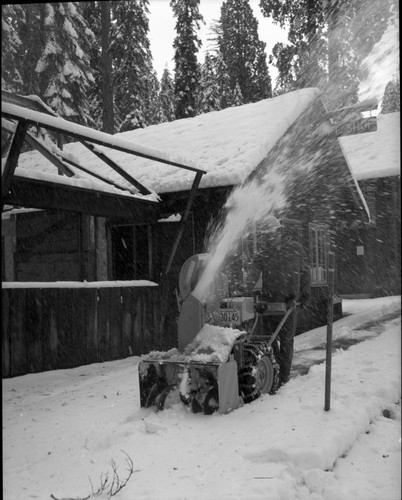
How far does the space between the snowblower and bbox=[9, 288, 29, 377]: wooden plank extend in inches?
104

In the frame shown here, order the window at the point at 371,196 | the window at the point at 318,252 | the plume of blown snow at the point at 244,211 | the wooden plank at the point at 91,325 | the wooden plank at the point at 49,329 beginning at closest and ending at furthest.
Result: the wooden plank at the point at 49,329, the wooden plank at the point at 91,325, the plume of blown snow at the point at 244,211, the window at the point at 318,252, the window at the point at 371,196

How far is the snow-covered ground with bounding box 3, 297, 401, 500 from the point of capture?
11.1 feet

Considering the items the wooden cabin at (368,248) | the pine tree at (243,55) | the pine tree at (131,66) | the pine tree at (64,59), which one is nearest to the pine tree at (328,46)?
the pine tree at (243,55)

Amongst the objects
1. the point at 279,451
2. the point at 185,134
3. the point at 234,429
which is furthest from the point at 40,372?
the point at 185,134

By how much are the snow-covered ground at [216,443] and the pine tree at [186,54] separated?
2296mm

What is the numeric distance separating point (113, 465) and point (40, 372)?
13.6 ft

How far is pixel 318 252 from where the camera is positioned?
547 inches

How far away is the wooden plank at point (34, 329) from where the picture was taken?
23.9ft

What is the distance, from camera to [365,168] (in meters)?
18.4

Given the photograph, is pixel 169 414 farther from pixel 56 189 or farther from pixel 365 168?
pixel 365 168

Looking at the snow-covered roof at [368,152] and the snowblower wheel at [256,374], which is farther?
the snow-covered roof at [368,152]

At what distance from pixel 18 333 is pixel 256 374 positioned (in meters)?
3.61

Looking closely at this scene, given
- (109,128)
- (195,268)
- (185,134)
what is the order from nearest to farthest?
(195,268)
(185,134)
(109,128)

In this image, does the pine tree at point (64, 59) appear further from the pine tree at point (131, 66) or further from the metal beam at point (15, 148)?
the metal beam at point (15, 148)
